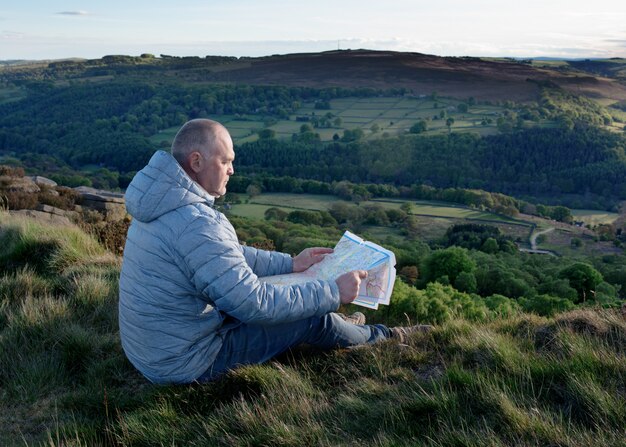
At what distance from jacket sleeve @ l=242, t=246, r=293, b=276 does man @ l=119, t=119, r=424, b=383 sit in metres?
0.60

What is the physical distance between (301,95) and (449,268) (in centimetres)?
9415

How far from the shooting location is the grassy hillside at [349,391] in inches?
99.1

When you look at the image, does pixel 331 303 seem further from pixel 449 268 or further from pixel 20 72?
pixel 20 72

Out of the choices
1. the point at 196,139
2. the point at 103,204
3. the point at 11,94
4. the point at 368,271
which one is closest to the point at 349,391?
the point at 368,271

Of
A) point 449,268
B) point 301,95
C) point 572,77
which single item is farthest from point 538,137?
point 449,268

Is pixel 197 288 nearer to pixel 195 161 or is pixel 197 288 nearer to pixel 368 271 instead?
pixel 195 161

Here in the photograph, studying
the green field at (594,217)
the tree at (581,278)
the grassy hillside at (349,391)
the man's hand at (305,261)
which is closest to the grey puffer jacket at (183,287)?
the grassy hillside at (349,391)

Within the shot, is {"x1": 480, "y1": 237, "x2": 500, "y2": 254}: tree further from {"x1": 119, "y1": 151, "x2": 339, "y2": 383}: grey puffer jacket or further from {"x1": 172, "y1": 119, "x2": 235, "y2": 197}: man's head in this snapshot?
{"x1": 172, "y1": 119, "x2": 235, "y2": 197}: man's head

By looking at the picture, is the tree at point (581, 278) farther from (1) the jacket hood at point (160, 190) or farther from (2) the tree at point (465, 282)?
(1) the jacket hood at point (160, 190)

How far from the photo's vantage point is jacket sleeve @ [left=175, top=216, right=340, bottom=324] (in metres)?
2.88

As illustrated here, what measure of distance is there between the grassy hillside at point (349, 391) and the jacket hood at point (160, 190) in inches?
41.8

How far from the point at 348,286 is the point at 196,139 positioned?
1.21 metres

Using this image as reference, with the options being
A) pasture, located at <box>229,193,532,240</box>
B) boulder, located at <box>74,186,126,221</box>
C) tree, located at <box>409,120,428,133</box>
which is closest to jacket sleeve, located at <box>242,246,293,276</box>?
boulder, located at <box>74,186,126,221</box>

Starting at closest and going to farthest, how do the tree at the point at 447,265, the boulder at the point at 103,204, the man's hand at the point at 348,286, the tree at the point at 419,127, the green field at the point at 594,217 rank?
1. the man's hand at the point at 348,286
2. the boulder at the point at 103,204
3. the tree at the point at 447,265
4. the green field at the point at 594,217
5. the tree at the point at 419,127
